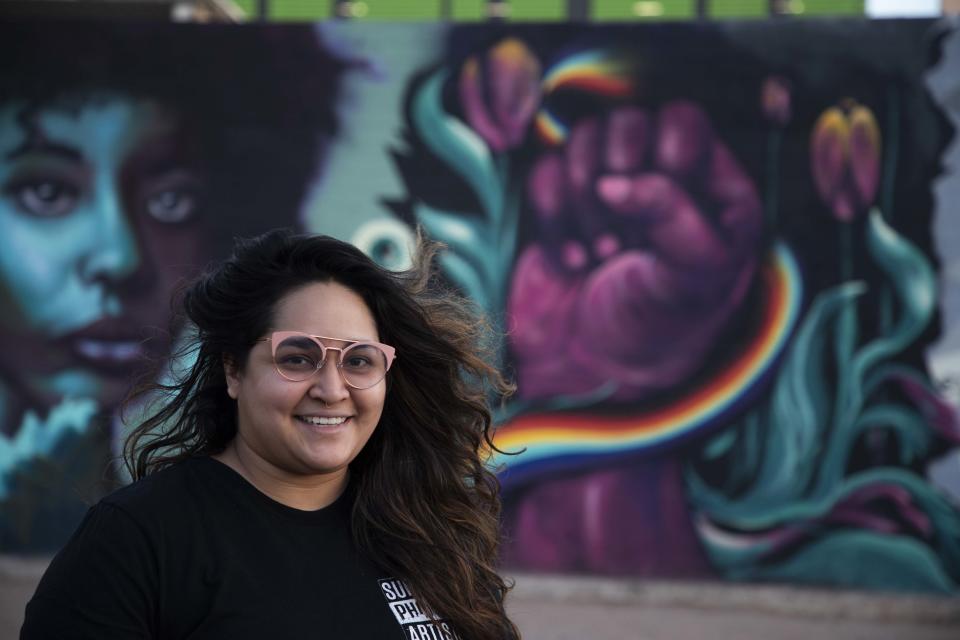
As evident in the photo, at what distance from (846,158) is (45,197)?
16.6ft

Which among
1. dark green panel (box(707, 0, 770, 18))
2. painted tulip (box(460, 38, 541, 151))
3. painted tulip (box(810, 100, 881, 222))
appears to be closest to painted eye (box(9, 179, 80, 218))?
painted tulip (box(460, 38, 541, 151))

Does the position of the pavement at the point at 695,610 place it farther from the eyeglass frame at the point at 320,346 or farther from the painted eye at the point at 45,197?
the eyeglass frame at the point at 320,346

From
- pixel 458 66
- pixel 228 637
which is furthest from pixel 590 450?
pixel 228 637

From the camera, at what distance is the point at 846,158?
6578 mm

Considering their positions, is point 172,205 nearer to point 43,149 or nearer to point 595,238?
point 43,149

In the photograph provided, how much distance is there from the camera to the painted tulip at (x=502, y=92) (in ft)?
22.1

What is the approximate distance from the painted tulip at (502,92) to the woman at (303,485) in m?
4.29

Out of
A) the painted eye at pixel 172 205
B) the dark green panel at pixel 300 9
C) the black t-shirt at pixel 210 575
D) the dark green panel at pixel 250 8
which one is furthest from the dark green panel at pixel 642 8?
the black t-shirt at pixel 210 575

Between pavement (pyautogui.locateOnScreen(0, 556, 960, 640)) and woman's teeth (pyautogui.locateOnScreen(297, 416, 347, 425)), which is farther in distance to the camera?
pavement (pyautogui.locateOnScreen(0, 556, 960, 640))

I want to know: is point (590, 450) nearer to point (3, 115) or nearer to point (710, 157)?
point (710, 157)

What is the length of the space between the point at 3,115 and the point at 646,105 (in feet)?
13.5

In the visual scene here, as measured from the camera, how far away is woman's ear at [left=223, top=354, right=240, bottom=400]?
2199mm

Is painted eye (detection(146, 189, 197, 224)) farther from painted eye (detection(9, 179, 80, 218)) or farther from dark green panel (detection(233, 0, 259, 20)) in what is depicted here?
dark green panel (detection(233, 0, 259, 20))

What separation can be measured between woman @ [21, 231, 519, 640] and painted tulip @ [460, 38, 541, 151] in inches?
169
